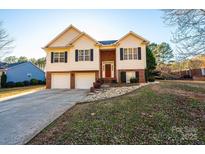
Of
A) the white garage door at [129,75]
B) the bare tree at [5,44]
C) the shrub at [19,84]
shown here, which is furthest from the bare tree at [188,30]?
the shrub at [19,84]

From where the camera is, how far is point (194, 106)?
7.27 metres

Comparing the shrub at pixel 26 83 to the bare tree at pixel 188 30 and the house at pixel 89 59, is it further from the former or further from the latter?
the bare tree at pixel 188 30

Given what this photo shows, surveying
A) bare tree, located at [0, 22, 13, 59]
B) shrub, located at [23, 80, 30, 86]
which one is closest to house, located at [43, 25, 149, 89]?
bare tree, located at [0, 22, 13, 59]

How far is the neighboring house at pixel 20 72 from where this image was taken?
2367 centimetres

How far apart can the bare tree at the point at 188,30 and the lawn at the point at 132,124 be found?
2.23 metres

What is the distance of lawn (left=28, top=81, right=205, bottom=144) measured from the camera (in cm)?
475

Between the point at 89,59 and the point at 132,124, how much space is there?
11416mm

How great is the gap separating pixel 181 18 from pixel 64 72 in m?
11.6

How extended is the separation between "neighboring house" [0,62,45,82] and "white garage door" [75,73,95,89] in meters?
11.6

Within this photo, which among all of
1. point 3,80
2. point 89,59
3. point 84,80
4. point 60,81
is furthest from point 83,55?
point 3,80

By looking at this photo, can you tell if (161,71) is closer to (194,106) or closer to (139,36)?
(139,36)
